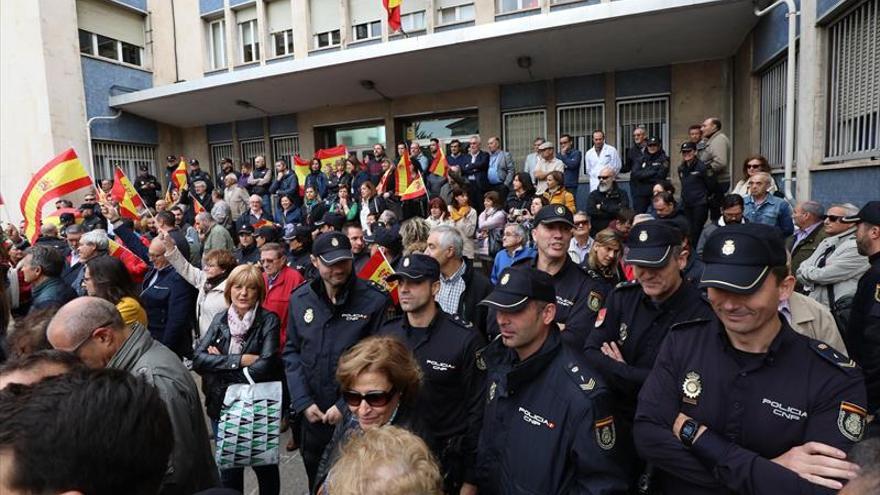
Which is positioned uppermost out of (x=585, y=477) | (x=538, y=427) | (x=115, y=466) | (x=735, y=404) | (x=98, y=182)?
(x=98, y=182)

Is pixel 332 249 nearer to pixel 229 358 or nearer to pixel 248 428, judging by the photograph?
pixel 229 358

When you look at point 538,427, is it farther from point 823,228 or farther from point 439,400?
point 823,228

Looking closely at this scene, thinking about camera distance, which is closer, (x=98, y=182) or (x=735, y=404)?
(x=735, y=404)

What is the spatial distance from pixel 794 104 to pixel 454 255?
6.40 m

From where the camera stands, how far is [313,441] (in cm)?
341

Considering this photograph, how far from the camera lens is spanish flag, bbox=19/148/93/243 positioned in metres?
7.82

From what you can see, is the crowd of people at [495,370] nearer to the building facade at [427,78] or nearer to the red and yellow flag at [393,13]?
the building facade at [427,78]

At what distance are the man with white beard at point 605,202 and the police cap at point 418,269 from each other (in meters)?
5.63

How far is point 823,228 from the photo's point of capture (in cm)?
502

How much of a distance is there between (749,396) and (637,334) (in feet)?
2.93

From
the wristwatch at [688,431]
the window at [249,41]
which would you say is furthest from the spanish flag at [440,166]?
the window at [249,41]

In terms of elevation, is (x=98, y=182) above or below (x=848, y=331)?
above

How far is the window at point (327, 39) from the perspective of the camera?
15.5 metres

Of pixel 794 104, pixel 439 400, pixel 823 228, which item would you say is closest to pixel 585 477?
pixel 439 400
